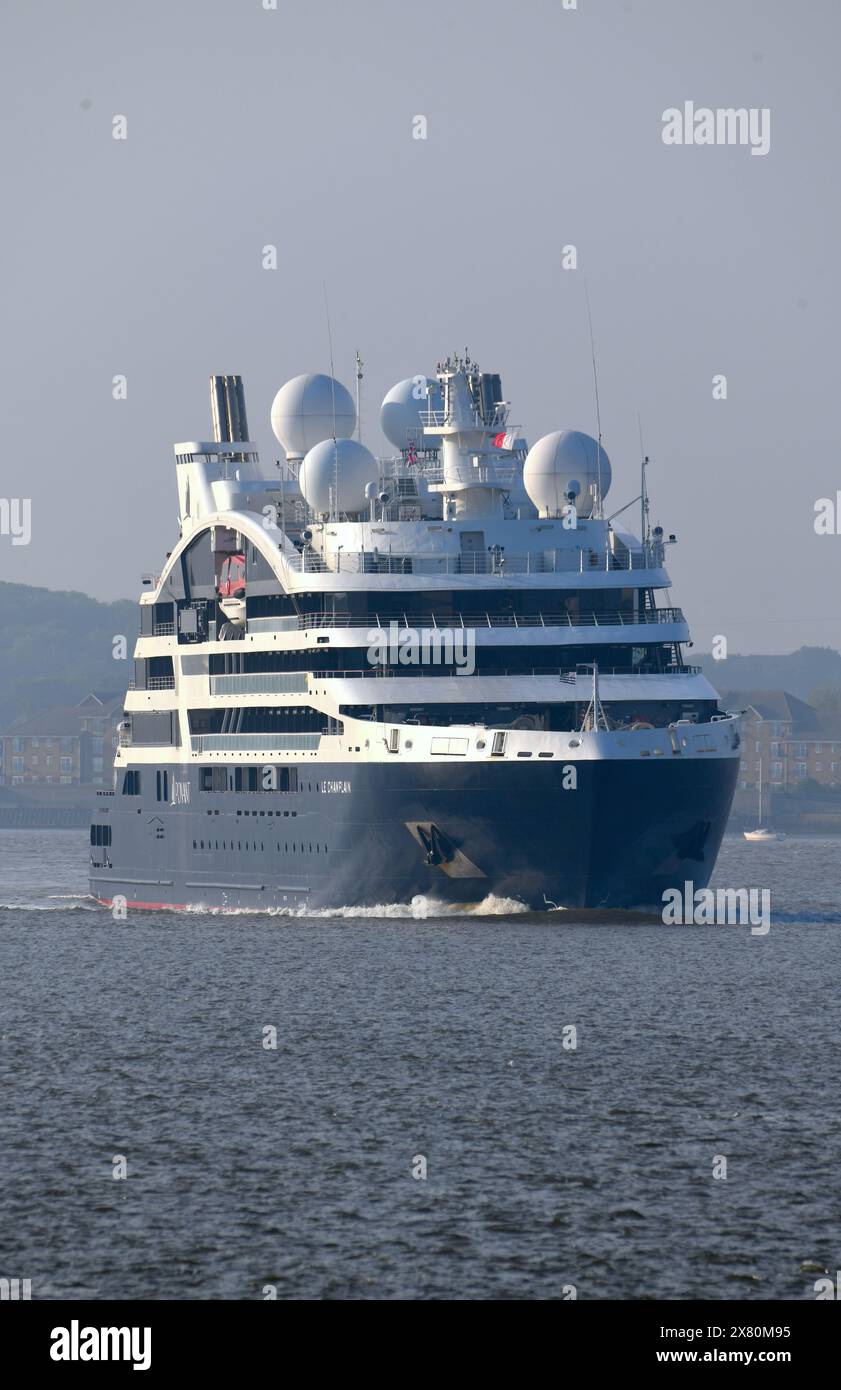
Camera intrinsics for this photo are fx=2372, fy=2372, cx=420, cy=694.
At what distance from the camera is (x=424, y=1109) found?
133ft

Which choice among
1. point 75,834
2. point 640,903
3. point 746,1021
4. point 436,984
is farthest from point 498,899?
point 75,834

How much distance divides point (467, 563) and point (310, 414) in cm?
1358

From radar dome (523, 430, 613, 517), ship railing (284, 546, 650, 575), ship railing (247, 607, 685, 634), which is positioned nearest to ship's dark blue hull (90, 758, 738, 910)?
ship railing (247, 607, 685, 634)

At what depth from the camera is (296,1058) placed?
46281 mm

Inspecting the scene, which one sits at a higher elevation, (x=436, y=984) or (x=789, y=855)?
(x=789, y=855)

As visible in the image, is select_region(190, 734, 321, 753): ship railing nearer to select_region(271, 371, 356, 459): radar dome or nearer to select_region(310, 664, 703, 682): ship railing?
select_region(310, 664, 703, 682): ship railing

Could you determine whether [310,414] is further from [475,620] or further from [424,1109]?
[424,1109]

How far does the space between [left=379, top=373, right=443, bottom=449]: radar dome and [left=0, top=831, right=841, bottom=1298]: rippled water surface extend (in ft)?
71.2

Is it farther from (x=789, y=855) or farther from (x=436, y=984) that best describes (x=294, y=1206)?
(x=789, y=855)

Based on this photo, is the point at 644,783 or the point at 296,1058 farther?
the point at 644,783

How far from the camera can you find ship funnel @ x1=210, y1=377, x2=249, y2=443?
85438 millimetres

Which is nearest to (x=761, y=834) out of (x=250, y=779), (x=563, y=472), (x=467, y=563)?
(x=563, y=472)

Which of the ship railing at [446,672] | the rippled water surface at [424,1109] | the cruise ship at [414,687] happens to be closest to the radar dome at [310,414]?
the cruise ship at [414,687]
